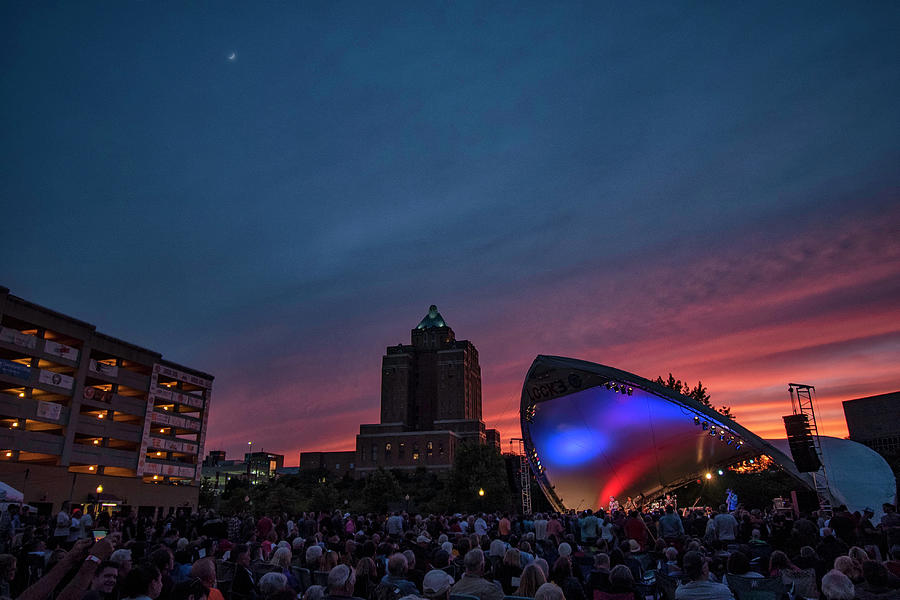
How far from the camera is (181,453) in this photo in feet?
199

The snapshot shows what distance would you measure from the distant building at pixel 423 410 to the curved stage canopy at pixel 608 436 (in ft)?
249

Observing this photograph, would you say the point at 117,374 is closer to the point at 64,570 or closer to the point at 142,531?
the point at 142,531

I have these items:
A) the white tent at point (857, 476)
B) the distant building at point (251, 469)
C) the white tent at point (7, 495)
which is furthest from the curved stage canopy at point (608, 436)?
the distant building at point (251, 469)

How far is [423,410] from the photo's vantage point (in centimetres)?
13975

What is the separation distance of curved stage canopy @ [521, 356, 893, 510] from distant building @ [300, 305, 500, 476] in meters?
75.9

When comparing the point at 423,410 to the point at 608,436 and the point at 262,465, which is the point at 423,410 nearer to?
the point at 262,465

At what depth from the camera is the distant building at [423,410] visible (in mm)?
112750

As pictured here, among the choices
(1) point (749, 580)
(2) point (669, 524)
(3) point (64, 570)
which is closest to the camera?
(3) point (64, 570)

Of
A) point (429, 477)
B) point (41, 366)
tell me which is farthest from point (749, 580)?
point (429, 477)

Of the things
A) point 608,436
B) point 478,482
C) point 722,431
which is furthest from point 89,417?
point 722,431

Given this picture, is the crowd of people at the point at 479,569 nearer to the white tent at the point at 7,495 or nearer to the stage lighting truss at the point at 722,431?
the white tent at the point at 7,495

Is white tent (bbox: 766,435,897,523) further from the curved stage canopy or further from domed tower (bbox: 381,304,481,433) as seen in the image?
domed tower (bbox: 381,304,481,433)

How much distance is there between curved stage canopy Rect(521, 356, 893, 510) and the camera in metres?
29.2

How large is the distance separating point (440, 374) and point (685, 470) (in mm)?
100050
